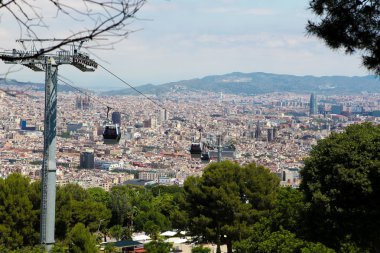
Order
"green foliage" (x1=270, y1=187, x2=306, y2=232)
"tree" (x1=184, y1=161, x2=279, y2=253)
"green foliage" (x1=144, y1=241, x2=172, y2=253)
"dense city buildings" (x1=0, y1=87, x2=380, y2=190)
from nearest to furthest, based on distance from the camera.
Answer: "green foliage" (x1=270, y1=187, x2=306, y2=232) < "green foliage" (x1=144, y1=241, x2=172, y2=253) < "tree" (x1=184, y1=161, x2=279, y2=253) < "dense city buildings" (x1=0, y1=87, x2=380, y2=190)

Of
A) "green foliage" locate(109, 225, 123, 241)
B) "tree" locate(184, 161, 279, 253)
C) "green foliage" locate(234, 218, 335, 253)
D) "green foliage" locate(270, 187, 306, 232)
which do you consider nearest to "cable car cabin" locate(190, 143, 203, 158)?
"green foliage" locate(270, 187, 306, 232)

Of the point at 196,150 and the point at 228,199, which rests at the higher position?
the point at 196,150

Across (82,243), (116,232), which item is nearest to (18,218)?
(82,243)

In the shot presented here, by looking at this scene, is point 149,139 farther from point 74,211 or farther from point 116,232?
point 74,211

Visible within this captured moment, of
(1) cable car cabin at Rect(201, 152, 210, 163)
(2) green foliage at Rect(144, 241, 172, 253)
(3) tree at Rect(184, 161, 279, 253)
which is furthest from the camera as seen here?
(3) tree at Rect(184, 161, 279, 253)

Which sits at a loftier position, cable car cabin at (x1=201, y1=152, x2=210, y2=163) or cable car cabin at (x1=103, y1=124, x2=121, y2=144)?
cable car cabin at (x1=103, y1=124, x2=121, y2=144)

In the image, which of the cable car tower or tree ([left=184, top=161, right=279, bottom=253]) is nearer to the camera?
the cable car tower

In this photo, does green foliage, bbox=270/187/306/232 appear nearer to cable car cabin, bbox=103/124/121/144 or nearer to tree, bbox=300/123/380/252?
tree, bbox=300/123/380/252

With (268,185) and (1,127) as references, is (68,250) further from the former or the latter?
(1,127)
